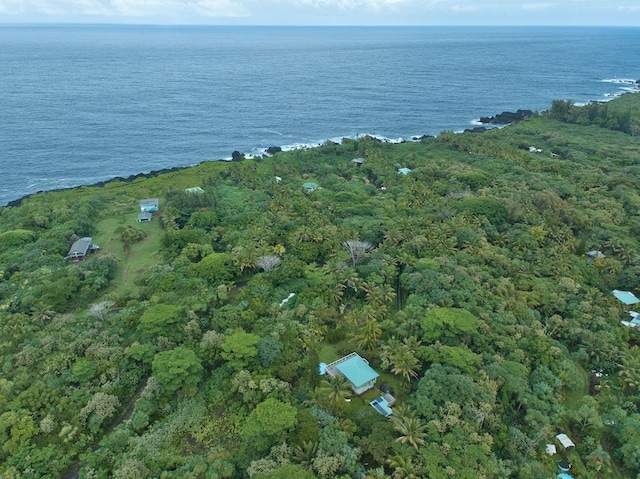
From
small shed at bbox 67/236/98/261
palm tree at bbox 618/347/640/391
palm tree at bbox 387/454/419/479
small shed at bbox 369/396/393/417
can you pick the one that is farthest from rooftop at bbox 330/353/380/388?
small shed at bbox 67/236/98/261

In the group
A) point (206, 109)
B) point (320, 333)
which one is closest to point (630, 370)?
point (320, 333)

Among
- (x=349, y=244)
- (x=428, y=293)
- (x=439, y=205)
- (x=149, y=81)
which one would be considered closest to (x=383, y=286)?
(x=428, y=293)

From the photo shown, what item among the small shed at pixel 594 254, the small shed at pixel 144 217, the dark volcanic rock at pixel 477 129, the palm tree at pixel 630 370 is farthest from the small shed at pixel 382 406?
the dark volcanic rock at pixel 477 129

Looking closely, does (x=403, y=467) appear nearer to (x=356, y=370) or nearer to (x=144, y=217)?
(x=356, y=370)

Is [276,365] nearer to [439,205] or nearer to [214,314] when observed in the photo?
[214,314]

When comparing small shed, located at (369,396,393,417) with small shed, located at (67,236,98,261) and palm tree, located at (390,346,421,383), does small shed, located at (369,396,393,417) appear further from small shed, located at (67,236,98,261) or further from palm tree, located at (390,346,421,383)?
small shed, located at (67,236,98,261)

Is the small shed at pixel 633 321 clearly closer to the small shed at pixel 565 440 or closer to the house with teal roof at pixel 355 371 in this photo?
the small shed at pixel 565 440
